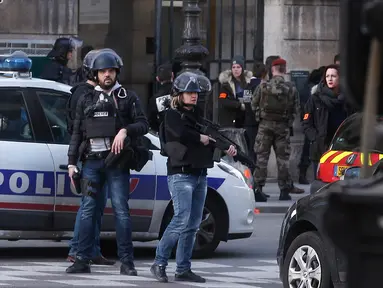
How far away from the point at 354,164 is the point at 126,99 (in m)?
2.40

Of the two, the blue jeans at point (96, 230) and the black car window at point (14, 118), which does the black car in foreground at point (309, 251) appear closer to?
the blue jeans at point (96, 230)

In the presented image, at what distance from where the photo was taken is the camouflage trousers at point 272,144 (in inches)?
643

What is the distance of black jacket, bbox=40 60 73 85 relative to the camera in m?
15.6

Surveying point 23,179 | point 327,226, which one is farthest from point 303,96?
point 327,226

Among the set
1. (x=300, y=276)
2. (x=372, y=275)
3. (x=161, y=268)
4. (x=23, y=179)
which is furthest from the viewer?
(x=23, y=179)

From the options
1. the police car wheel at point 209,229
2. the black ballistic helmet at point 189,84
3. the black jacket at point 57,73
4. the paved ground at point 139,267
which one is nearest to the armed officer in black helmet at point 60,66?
the black jacket at point 57,73

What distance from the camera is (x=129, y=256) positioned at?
1006 centimetres

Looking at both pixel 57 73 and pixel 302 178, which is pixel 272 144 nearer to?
pixel 302 178

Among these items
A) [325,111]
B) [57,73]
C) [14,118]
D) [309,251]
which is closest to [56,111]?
[14,118]

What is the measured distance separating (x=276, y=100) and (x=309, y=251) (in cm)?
769

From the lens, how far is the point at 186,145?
32.0 feet

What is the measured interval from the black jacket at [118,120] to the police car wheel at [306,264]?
1.94 meters

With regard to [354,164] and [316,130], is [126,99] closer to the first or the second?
[354,164]

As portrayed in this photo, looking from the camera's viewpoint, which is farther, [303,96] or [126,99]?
[303,96]
